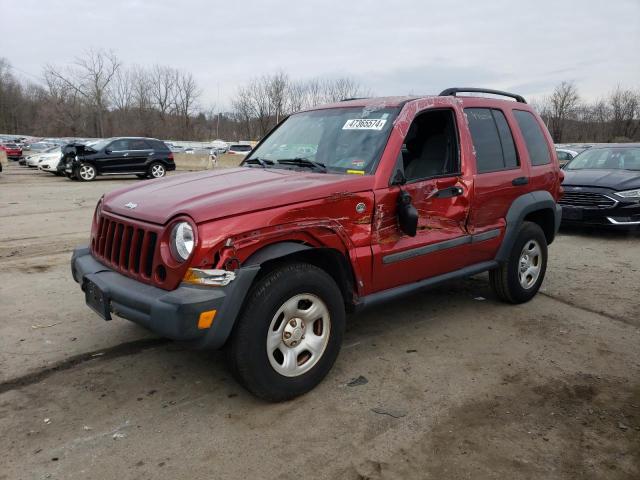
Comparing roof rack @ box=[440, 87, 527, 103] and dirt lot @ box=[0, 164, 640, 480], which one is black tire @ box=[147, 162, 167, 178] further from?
roof rack @ box=[440, 87, 527, 103]

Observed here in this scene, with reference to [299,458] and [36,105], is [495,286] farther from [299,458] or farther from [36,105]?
[36,105]

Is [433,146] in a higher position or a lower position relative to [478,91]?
lower

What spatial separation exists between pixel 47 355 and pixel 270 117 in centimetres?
6548

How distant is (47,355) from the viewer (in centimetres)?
385

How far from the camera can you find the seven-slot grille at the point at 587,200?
8.20 m

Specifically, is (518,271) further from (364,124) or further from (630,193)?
(630,193)

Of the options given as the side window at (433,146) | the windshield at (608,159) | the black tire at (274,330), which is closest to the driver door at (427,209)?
the side window at (433,146)

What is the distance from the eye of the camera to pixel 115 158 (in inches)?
763

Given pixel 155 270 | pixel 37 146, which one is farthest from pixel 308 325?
pixel 37 146

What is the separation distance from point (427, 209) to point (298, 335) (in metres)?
1.45

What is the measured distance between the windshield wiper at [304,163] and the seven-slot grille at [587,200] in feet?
20.9

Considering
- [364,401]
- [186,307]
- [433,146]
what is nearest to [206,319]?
[186,307]

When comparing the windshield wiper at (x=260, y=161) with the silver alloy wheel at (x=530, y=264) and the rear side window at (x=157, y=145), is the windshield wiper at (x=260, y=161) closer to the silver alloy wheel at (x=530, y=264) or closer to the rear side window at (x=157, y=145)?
the silver alloy wheel at (x=530, y=264)

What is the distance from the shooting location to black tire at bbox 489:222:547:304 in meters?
4.75
